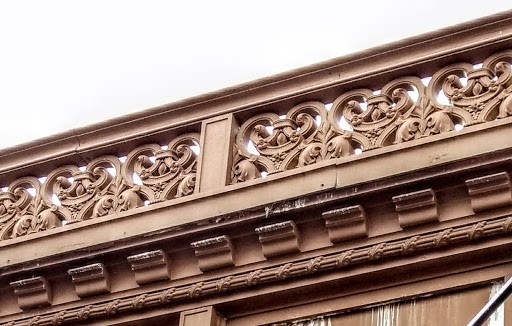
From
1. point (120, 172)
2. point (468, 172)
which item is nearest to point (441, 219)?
point (468, 172)

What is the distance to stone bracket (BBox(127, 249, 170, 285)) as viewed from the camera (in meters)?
12.7

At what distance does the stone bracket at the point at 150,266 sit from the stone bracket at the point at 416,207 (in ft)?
6.33

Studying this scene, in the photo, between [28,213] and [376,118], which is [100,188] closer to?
[28,213]

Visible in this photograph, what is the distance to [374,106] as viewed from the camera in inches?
504

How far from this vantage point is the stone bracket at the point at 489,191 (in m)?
11.6

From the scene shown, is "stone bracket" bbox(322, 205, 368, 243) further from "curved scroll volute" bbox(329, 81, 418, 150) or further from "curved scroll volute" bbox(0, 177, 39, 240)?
"curved scroll volute" bbox(0, 177, 39, 240)

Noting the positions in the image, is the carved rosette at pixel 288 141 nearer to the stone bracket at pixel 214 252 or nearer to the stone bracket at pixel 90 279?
the stone bracket at pixel 214 252

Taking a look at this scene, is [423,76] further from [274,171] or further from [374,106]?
[274,171]

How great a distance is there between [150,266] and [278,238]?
3.64 ft

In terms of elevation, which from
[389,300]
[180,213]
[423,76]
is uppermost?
[423,76]

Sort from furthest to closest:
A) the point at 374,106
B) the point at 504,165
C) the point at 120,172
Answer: the point at 120,172 → the point at 374,106 → the point at 504,165

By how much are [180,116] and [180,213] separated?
114 cm

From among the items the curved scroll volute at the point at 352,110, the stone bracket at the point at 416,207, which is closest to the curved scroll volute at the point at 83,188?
the curved scroll volute at the point at 352,110

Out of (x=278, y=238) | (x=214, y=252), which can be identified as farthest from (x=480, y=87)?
(x=214, y=252)
